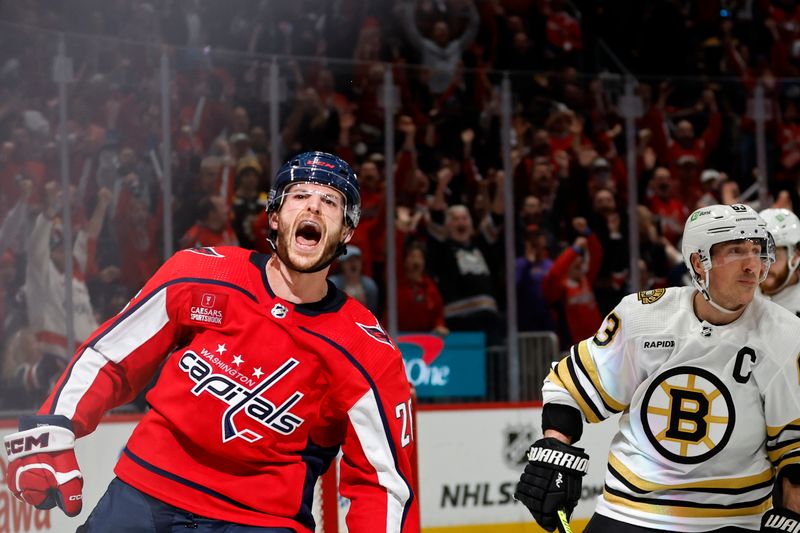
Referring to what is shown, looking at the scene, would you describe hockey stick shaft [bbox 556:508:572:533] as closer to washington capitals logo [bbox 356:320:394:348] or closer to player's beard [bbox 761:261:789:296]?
washington capitals logo [bbox 356:320:394:348]

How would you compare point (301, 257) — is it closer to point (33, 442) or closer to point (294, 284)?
point (294, 284)

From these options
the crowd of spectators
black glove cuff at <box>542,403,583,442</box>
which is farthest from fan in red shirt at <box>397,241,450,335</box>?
black glove cuff at <box>542,403,583,442</box>

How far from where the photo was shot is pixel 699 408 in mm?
2891

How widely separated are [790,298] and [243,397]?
2.57 m

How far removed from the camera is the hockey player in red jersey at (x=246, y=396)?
2.52 m

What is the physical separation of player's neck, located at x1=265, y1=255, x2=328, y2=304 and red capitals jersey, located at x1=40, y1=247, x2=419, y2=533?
3cm

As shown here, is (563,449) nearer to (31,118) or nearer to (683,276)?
(31,118)

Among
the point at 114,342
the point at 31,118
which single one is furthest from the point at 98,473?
the point at 114,342

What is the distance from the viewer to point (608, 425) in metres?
5.92

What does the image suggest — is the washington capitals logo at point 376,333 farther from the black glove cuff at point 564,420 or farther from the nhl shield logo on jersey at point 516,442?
the nhl shield logo on jersey at point 516,442

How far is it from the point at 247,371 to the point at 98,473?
246 cm

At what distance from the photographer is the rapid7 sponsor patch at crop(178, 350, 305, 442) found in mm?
2531

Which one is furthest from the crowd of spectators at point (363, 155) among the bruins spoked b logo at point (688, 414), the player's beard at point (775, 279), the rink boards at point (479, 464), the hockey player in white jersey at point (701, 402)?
the bruins spoked b logo at point (688, 414)

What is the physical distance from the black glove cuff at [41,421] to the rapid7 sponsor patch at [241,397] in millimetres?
271
